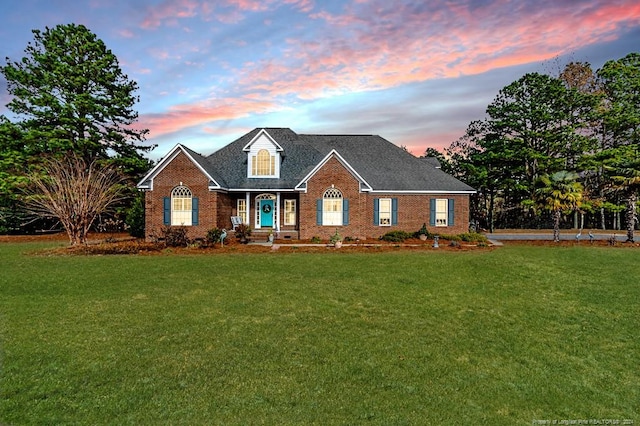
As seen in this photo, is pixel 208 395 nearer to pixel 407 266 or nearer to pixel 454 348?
pixel 454 348

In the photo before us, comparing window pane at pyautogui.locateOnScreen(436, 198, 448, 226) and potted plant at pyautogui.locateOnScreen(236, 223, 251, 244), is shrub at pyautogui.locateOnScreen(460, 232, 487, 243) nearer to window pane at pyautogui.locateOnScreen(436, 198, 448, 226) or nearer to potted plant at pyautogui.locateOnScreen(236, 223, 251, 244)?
window pane at pyautogui.locateOnScreen(436, 198, 448, 226)

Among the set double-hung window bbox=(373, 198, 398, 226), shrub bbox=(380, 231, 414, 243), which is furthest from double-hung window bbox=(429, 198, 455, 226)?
shrub bbox=(380, 231, 414, 243)

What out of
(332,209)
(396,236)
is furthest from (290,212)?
(396,236)

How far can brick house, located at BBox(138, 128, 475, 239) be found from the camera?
22938mm

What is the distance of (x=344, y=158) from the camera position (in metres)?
27.5

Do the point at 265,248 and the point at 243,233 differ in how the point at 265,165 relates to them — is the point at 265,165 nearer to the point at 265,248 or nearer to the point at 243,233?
the point at 243,233

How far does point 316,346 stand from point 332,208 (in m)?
16.7

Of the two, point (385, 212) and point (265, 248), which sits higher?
point (385, 212)

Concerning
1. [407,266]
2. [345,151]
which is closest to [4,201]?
[345,151]

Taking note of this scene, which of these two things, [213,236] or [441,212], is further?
[441,212]

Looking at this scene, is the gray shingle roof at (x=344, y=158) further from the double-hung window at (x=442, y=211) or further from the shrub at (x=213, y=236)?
the shrub at (x=213, y=236)

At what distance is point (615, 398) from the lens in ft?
19.9

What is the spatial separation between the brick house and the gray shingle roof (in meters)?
0.07

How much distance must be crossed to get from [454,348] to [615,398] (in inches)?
103
